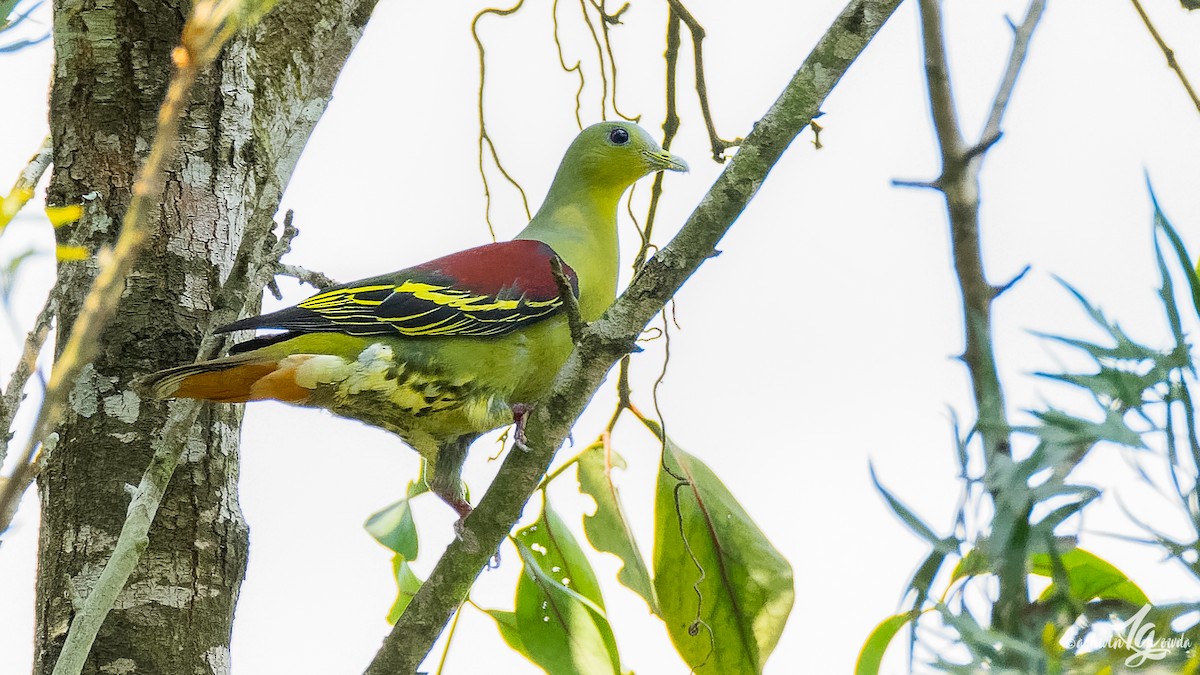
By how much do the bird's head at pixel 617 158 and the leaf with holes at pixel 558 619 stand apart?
1244 millimetres

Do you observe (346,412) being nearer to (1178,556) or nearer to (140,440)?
(140,440)

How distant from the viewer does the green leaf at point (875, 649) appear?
165 centimetres

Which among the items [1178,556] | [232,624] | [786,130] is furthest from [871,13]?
[232,624]

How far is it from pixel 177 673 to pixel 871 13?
1.80 m

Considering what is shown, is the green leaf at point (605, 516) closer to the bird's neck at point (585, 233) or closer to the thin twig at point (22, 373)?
the bird's neck at point (585, 233)

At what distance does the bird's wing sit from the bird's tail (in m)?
0.16

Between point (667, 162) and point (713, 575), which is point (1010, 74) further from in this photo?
point (667, 162)

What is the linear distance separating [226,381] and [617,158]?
1.70 metres

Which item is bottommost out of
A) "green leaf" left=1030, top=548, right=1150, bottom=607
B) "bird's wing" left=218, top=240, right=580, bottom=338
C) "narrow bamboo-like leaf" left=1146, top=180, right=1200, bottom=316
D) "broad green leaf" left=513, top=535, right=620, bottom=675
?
"green leaf" left=1030, top=548, right=1150, bottom=607

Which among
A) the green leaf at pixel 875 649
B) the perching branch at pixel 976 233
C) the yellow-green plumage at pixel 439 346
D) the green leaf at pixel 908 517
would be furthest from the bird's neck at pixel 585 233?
the green leaf at pixel 908 517

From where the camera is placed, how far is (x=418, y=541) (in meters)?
3.16

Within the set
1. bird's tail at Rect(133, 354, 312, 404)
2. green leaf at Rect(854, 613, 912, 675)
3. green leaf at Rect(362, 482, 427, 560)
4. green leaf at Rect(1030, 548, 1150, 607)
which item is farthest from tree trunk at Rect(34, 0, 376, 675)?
green leaf at Rect(1030, 548, 1150, 607)

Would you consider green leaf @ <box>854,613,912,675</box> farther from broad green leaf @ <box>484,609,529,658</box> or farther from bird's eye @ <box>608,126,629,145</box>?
bird's eye @ <box>608,126,629,145</box>

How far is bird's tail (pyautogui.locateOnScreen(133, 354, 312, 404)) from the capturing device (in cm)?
241
